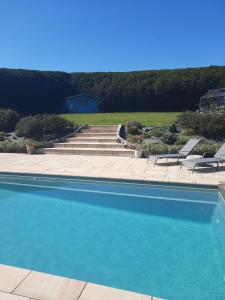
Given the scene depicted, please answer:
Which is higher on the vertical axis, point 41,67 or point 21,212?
point 41,67

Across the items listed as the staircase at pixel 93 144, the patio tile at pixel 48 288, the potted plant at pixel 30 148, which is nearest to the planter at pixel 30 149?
the potted plant at pixel 30 148

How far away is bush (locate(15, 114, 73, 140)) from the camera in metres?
17.9

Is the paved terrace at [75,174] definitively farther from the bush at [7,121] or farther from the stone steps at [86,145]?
the bush at [7,121]

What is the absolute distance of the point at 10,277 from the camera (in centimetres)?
404

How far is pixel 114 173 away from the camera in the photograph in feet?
33.3

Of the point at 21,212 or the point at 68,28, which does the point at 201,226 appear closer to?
the point at 21,212

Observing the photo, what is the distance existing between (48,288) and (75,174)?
6.47 metres

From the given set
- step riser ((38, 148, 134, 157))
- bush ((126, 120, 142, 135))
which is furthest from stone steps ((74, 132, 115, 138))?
step riser ((38, 148, 134, 157))

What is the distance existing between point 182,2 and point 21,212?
44.4 feet

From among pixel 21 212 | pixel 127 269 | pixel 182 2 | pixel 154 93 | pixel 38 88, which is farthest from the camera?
pixel 38 88

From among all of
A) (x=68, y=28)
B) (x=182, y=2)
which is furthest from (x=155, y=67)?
(x=182, y=2)

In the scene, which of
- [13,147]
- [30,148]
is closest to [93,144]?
[30,148]

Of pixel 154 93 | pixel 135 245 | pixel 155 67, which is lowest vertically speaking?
pixel 135 245

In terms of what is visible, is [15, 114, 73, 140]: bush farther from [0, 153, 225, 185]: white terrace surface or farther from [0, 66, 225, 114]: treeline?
[0, 66, 225, 114]: treeline
